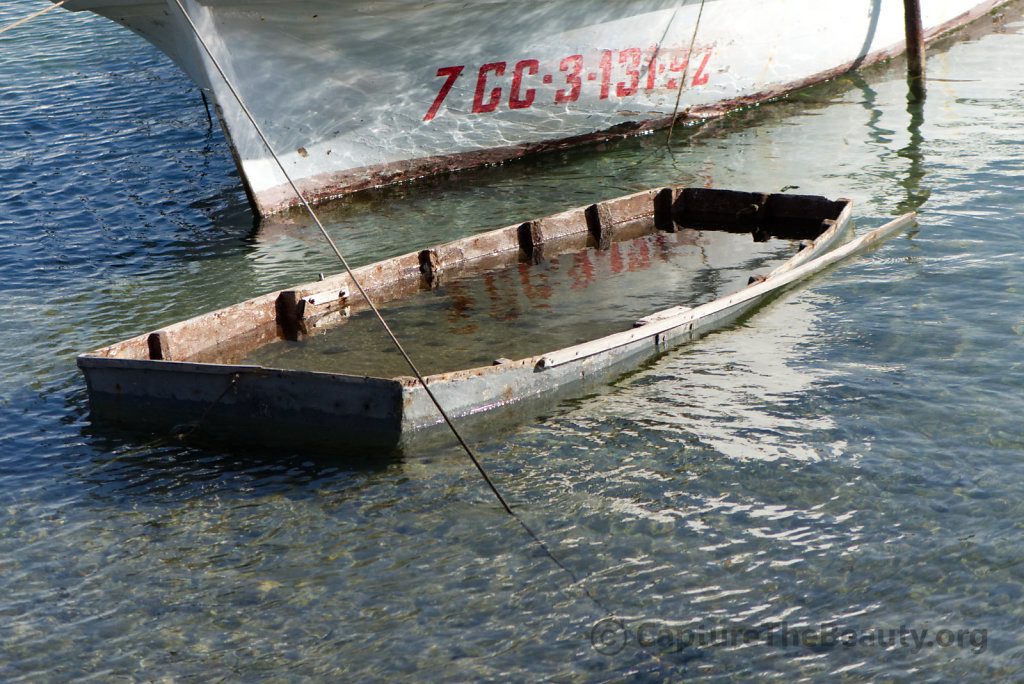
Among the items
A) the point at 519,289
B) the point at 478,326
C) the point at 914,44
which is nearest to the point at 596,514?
the point at 478,326

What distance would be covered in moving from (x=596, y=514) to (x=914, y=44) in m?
12.2

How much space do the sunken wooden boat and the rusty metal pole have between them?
5762 mm

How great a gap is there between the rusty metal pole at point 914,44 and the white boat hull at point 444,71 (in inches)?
53.3

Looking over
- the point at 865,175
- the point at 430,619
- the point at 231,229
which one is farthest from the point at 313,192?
the point at 430,619

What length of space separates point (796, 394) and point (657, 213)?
4197mm

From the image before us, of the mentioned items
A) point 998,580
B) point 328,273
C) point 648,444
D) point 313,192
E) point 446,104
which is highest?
point 446,104

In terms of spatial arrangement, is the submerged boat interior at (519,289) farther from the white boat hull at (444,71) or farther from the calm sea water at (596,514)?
the white boat hull at (444,71)

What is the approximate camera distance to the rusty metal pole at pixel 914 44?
14461 millimetres

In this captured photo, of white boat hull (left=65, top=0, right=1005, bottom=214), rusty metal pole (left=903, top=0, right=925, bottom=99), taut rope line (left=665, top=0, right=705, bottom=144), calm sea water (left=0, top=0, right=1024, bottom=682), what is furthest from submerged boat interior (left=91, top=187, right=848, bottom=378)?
rusty metal pole (left=903, top=0, right=925, bottom=99)

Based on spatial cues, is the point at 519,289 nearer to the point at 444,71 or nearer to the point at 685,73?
the point at 444,71

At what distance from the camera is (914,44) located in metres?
14.7

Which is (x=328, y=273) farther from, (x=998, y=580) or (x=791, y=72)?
(x=791, y=72)

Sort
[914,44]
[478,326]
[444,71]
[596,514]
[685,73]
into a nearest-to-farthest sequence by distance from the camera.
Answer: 1. [596,514]
2. [478,326]
3. [444,71]
4. [685,73]
5. [914,44]

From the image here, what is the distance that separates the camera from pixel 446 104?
39.1 feet
